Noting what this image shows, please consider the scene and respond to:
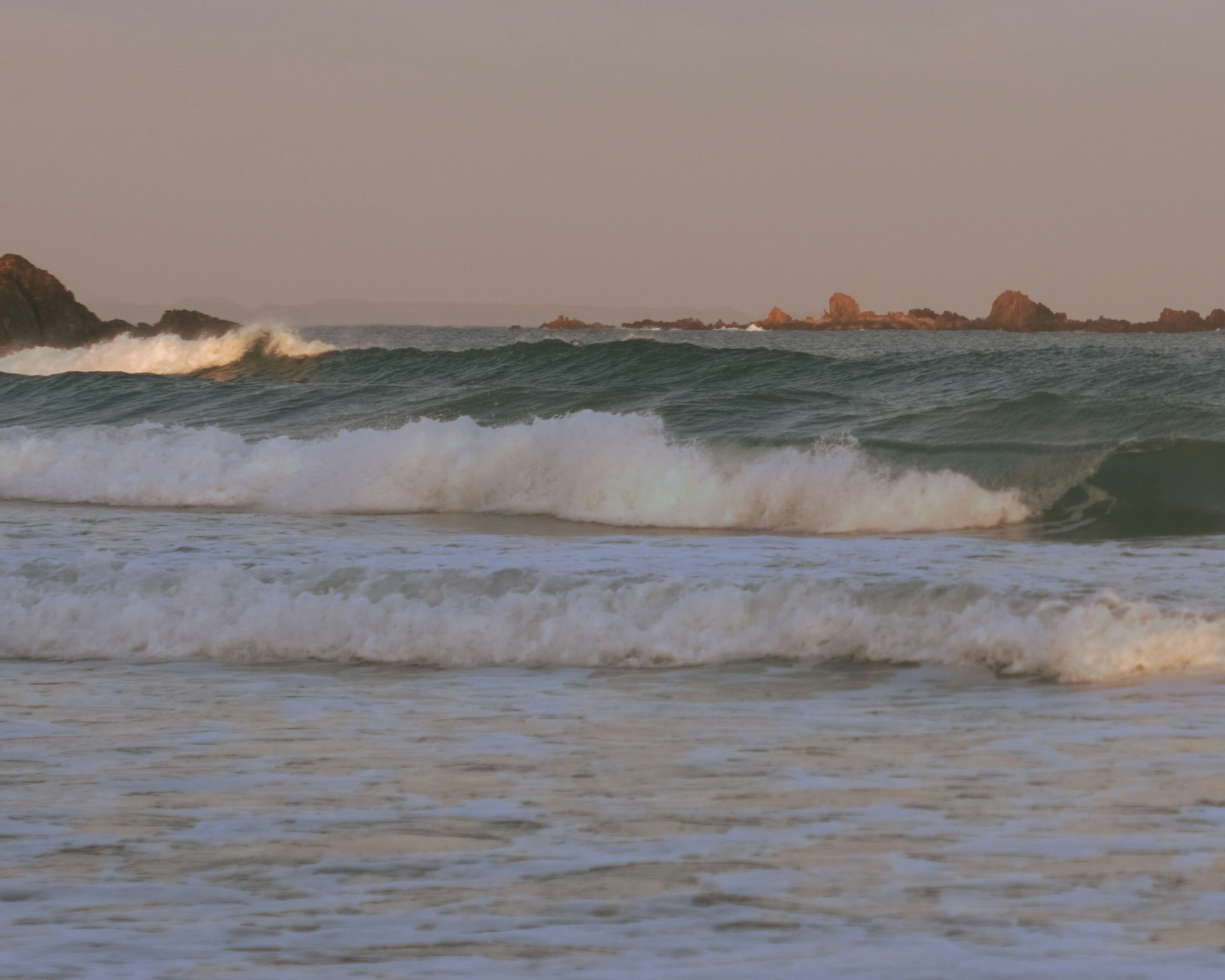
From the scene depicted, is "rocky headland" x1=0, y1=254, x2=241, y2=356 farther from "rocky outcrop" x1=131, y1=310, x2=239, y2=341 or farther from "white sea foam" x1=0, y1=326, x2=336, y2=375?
"white sea foam" x1=0, y1=326, x2=336, y2=375

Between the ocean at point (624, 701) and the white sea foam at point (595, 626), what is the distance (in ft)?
0.08

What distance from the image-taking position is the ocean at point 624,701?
3150mm

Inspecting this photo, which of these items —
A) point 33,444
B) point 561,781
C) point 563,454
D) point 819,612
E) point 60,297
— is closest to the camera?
point 561,781

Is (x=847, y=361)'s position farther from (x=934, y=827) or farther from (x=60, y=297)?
(x=60, y=297)

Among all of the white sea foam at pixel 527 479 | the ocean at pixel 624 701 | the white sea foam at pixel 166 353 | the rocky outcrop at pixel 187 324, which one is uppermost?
the rocky outcrop at pixel 187 324

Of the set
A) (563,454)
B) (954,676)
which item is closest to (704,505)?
(563,454)

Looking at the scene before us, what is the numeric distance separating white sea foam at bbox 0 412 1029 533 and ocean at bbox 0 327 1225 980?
55 millimetres

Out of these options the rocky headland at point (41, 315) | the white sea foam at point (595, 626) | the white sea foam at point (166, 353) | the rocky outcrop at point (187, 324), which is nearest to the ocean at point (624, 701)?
the white sea foam at point (595, 626)

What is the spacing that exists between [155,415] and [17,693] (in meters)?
15.1

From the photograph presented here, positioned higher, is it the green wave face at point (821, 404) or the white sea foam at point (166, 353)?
the white sea foam at point (166, 353)

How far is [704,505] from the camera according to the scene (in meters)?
12.2

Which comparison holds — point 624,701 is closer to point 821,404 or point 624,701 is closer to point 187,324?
point 821,404

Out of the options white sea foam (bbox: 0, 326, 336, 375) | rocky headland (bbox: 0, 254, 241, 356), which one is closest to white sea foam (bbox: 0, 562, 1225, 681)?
white sea foam (bbox: 0, 326, 336, 375)

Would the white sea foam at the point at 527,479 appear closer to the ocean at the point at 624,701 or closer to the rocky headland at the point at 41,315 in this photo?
the ocean at the point at 624,701
